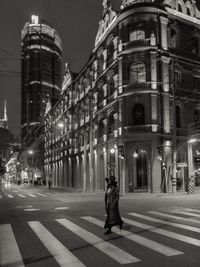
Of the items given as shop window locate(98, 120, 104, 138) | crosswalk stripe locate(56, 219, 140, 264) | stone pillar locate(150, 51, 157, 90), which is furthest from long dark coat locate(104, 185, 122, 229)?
shop window locate(98, 120, 104, 138)

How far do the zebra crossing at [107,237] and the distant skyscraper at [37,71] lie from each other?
6249 inches

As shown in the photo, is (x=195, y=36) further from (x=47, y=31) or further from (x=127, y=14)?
(x=47, y=31)

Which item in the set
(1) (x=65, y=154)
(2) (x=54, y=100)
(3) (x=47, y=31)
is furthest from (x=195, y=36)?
(3) (x=47, y=31)

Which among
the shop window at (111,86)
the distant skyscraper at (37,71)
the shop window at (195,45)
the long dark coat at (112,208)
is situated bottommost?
the long dark coat at (112,208)

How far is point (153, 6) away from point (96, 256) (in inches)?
1226

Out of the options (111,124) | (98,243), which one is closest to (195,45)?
(111,124)

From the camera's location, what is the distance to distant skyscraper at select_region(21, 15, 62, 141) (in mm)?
174625

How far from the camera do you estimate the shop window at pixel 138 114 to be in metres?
33.4

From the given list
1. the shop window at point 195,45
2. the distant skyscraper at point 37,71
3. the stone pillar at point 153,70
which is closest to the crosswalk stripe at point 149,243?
the stone pillar at point 153,70

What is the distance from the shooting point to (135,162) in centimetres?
3412

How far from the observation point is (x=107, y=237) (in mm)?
9836

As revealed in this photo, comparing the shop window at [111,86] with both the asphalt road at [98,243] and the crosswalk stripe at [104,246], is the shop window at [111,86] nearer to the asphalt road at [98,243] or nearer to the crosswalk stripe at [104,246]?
the asphalt road at [98,243]

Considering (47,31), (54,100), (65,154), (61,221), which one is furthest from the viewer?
(47,31)

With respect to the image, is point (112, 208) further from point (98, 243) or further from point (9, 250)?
point (9, 250)
